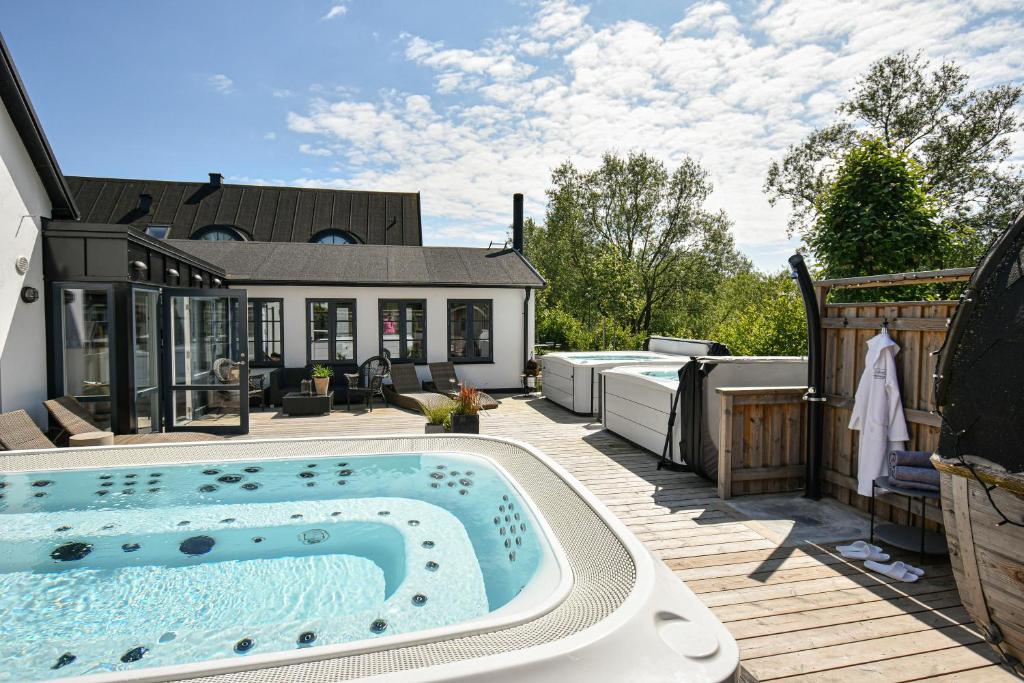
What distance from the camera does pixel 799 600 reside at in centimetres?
324

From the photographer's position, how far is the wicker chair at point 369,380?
34.5 ft

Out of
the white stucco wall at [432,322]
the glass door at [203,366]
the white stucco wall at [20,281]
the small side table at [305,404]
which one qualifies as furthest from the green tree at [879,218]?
the white stucco wall at [20,281]

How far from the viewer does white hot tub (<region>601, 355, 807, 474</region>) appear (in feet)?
18.4

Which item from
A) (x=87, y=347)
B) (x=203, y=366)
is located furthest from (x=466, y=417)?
(x=87, y=347)

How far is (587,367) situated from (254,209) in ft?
48.3

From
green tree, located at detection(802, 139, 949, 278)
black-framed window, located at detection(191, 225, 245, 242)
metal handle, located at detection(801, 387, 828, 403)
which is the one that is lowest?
metal handle, located at detection(801, 387, 828, 403)

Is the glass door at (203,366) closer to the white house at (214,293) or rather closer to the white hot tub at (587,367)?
the white house at (214,293)

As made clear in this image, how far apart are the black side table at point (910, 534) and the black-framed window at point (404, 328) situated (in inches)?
367

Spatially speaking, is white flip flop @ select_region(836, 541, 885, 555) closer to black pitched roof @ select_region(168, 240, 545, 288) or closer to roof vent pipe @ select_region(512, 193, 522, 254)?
black pitched roof @ select_region(168, 240, 545, 288)

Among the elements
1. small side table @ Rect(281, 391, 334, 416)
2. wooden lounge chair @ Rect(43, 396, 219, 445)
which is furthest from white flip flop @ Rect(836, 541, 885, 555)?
small side table @ Rect(281, 391, 334, 416)

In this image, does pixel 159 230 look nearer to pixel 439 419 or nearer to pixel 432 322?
pixel 432 322

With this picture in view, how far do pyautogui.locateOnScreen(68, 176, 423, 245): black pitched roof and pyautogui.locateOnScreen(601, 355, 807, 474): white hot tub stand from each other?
13.6 metres

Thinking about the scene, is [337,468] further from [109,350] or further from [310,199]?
[310,199]

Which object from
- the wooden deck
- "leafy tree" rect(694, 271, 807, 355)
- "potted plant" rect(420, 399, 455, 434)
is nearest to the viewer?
the wooden deck
